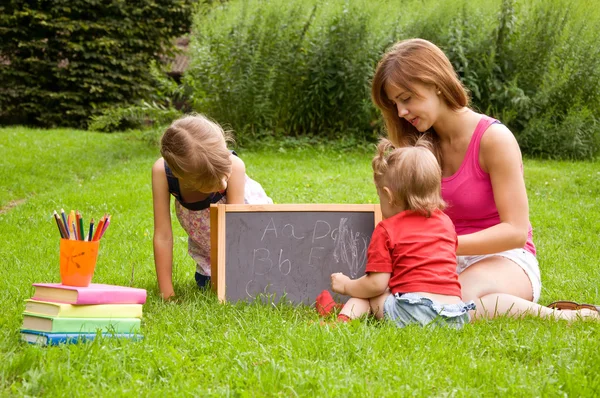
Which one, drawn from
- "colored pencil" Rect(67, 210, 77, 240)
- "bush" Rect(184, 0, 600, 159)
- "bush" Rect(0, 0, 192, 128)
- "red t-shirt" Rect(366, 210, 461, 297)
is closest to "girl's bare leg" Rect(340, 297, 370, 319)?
"red t-shirt" Rect(366, 210, 461, 297)

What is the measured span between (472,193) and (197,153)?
143 cm

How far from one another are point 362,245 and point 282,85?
8308 mm

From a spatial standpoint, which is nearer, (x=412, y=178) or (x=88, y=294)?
(x=88, y=294)

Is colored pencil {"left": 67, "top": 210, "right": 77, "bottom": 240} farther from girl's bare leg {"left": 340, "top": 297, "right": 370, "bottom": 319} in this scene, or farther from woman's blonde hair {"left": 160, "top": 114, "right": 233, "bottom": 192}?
girl's bare leg {"left": 340, "top": 297, "right": 370, "bottom": 319}

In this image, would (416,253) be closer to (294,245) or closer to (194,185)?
(294,245)

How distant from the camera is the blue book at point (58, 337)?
115 inches

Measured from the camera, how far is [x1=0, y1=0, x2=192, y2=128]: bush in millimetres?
19703

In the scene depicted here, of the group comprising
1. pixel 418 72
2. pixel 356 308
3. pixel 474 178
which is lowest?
pixel 356 308

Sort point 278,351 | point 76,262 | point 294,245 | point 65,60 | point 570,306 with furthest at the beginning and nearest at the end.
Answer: point 65,60
point 294,245
point 570,306
point 76,262
point 278,351

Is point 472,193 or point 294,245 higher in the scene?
point 472,193

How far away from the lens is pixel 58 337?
2.94m

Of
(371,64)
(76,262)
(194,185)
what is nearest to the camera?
(76,262)

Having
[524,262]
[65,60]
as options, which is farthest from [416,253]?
[65,60]

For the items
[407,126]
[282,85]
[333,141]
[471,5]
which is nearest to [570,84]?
[471,5]
